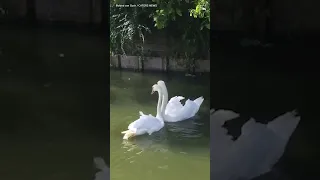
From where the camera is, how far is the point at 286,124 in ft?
4.16

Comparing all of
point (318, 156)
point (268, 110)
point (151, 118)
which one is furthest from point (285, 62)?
point (151, 118)

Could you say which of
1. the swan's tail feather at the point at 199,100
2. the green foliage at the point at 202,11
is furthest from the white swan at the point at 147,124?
the green foliage at the point at 202,11

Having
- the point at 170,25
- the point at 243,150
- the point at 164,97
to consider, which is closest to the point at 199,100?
the point at 164,97

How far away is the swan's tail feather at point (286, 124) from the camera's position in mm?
1269

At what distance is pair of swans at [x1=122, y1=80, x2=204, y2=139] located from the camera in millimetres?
2369

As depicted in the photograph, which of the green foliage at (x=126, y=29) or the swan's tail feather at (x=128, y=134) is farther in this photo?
the swan's tail feather at (x=128, y=134)

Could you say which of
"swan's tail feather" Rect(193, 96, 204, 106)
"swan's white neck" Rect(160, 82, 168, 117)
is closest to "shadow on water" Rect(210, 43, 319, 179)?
"swan's tail feather" Rect(193, 96, 204, 106)

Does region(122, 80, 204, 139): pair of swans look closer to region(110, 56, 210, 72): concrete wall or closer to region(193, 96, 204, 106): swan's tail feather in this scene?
region(193, 96, 204, 106): swan's tail feather

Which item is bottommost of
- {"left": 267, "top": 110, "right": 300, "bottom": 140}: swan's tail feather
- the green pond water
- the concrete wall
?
the green pond water

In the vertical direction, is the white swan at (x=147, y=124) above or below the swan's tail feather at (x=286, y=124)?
below

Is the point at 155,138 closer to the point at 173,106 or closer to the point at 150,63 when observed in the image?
the point at 173,106

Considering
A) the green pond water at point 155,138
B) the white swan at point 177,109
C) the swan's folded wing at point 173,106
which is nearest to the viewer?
the green pond water at point 155,138

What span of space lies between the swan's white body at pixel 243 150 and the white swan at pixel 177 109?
1.01 metres

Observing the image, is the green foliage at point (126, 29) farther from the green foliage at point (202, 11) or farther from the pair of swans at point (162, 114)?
the pair of swans at point (162, 114)
